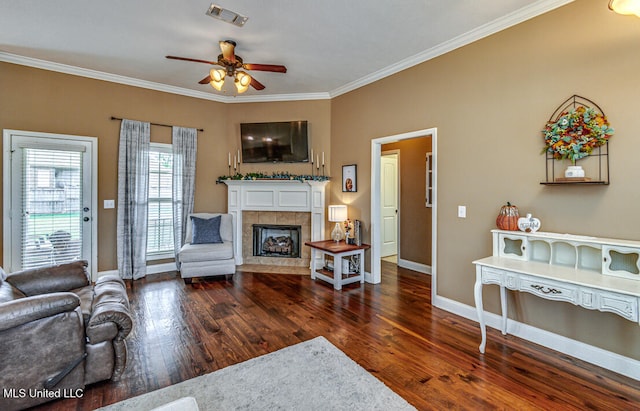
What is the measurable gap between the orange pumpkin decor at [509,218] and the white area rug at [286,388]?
71.9 inches

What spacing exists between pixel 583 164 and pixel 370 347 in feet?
7.83

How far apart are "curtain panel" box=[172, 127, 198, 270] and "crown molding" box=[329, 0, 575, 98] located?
3.04 m

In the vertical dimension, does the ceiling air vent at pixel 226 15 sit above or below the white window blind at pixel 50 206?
above

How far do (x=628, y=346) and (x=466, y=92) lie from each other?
8.69 feet

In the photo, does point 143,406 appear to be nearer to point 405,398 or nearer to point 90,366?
point 90,366

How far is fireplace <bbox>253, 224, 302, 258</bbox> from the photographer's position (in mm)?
5492

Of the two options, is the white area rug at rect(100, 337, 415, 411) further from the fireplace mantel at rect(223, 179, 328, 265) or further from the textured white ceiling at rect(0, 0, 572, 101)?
the textured white ceiling at rect(0, 0, 572, 101)

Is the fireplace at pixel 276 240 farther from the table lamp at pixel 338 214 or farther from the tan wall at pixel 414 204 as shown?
the tan wall at pixel 414 204

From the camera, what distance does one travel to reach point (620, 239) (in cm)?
229

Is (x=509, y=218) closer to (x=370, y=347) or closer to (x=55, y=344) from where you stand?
(x=370, y=347)

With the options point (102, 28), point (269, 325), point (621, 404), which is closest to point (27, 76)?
point (102, 28)

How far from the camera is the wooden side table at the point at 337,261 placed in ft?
14.0

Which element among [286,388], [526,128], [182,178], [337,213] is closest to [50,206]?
[182,178]

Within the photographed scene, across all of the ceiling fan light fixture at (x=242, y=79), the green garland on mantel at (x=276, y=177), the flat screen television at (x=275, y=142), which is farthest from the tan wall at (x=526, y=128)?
the ceiling fan light fixture at (x=242, y=79)
